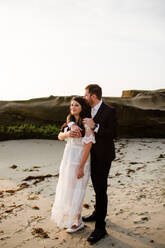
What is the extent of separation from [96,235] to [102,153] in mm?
1020

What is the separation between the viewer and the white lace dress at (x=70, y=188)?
3.12 meters

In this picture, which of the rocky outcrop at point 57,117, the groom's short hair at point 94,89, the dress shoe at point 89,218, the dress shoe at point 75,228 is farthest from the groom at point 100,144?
the rocky outcrop at point 57,117

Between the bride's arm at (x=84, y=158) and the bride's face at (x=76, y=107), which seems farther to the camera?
the bride's face at (x=76, y=107)

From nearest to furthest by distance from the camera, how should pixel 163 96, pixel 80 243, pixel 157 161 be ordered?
pixel 80 243, pixel 157 161, pixel 163 96

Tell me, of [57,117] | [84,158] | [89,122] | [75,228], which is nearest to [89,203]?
[75,228]

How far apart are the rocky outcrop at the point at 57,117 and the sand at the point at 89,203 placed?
5.94 feet

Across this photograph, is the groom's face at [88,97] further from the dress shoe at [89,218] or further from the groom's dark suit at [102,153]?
the dress shoe at [89,218]

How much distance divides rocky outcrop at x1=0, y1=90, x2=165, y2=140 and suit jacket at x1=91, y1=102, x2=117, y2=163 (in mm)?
6349

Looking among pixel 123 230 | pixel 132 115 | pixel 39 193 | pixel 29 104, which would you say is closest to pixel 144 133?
pixel 132 115

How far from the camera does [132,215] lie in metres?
3.56

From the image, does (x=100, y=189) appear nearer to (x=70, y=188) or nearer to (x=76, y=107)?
(x=70, y=188)

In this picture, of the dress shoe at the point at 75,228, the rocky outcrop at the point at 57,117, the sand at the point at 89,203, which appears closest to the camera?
the sand at the point at 89,203

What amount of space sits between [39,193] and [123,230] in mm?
2047

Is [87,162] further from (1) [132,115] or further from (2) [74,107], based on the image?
(1) [132,115]
